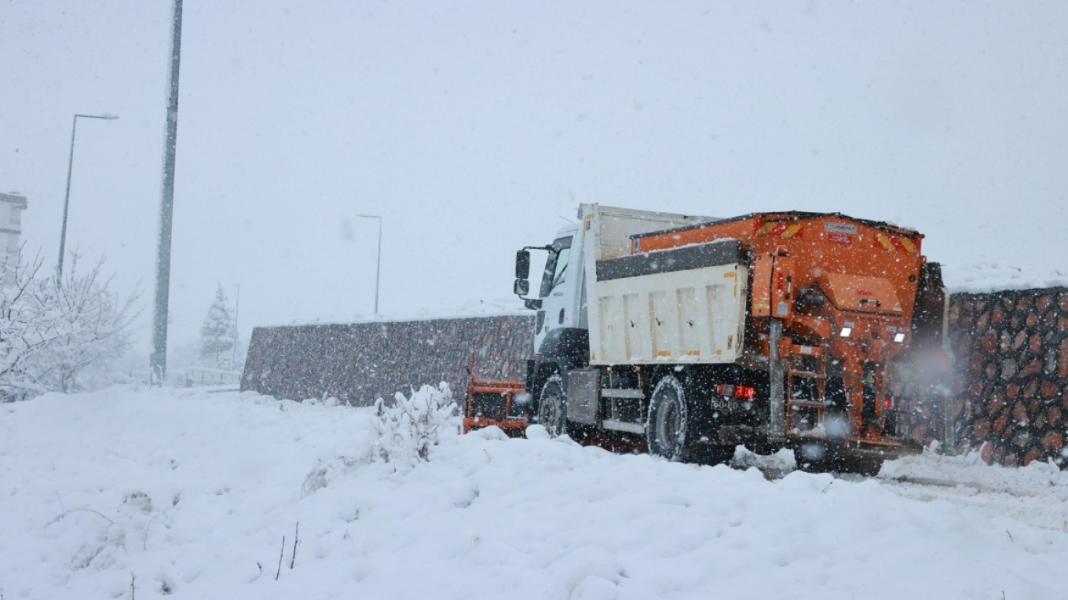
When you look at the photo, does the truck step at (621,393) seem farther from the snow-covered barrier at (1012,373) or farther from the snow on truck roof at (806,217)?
the snow-covered barrier at (1012,373)

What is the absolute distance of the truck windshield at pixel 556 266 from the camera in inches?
590

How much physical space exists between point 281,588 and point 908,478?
7.53 meters

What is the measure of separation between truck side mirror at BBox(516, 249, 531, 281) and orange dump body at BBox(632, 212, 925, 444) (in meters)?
4.34

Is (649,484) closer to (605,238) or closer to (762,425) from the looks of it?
(762,425)

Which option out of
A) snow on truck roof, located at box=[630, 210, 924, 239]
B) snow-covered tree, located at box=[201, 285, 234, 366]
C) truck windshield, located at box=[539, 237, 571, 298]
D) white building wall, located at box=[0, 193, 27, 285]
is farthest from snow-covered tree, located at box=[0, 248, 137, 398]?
snow-covered tree, located at box=[201, 285, 234, 366]

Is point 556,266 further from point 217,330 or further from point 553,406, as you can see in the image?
point 217,330

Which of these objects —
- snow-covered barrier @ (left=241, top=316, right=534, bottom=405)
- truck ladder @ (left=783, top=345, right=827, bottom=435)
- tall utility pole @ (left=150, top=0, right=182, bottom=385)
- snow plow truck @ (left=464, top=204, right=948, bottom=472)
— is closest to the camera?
truck ladder @ (left=783, top=345, right=827, bottom=435)

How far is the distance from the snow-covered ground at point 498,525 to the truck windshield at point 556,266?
3867mm

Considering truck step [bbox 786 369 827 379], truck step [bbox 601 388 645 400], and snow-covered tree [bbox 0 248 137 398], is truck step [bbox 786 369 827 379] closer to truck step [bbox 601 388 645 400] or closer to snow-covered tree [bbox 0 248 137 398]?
truck step [bbox 601 388 645 400]

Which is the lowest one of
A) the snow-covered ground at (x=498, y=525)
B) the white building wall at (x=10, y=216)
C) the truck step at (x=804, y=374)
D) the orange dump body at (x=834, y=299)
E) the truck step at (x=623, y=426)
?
the snow-covered ground at (x=498, y=525)

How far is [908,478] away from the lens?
11406 mm

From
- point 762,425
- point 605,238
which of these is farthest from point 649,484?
point 605,238

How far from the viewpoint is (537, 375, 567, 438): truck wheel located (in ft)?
48.2

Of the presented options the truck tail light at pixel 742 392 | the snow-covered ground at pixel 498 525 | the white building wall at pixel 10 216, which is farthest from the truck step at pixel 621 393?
the white building wall at pixel 10 216
